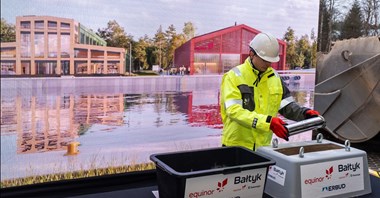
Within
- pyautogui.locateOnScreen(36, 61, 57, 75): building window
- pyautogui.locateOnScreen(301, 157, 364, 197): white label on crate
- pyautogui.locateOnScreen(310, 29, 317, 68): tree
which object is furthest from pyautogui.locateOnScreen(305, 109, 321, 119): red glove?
pyautogui.locateOnScreen(310, 29, 317, 68): tree

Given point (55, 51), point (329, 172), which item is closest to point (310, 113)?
point (329, 172)

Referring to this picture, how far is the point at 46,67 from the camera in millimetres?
2080

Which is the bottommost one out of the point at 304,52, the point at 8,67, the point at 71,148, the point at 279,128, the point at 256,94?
the point at 71,148

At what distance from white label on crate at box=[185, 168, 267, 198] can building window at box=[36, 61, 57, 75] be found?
4.51ft

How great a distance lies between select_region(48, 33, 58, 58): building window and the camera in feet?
6.77

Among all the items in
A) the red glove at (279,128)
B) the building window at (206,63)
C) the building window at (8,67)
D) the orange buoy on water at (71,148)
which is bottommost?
the orange buoy on water at (71,148)

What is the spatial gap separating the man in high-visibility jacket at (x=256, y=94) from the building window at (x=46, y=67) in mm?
1051

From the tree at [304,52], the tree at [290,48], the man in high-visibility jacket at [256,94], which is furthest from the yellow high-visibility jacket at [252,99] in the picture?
the tree at [304,52]

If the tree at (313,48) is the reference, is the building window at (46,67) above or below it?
below

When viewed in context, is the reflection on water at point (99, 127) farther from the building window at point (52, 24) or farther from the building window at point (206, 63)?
the building window at point (52, 24)

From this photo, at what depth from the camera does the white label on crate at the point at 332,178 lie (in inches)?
49.6

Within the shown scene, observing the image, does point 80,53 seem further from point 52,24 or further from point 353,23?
point 353,23

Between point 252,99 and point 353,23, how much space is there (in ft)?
9.81

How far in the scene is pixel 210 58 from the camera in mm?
2750
